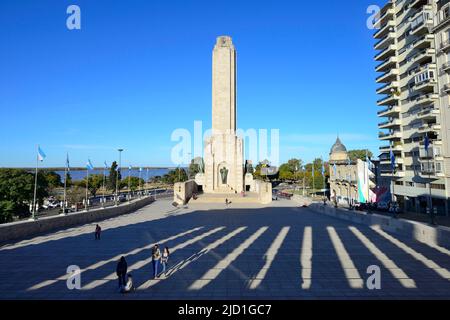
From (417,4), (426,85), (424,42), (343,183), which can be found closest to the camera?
(426,85)

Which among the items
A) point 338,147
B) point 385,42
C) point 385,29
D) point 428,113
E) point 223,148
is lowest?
point 223,148

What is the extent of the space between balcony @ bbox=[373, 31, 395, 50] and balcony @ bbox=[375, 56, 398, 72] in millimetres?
2512

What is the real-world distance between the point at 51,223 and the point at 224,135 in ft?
107

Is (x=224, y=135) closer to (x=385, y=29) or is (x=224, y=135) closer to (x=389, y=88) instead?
(x=389, y=88)

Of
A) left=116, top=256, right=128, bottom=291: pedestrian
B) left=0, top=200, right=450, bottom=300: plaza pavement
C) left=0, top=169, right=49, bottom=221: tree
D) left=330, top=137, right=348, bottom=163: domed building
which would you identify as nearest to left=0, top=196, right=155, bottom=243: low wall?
left=0, top=200, right=450, bottom=300: plaza pavement

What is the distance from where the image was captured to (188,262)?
13297 mm

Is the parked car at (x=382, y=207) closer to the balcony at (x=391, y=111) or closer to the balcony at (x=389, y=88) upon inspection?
the balcony at (x=391, y=111)

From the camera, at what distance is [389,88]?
46.1 metres

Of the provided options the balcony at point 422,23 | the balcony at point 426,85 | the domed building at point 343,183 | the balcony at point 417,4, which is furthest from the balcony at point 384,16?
the domed building at point 343,183

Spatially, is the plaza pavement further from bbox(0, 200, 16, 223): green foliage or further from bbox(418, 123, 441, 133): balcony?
bbox(418, 123, 441, 133): balcony

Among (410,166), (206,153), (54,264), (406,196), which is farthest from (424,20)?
(54,264)

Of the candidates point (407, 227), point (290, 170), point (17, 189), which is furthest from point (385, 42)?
point (290, 170)

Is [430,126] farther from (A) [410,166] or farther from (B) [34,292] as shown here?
(B) [34,292]
